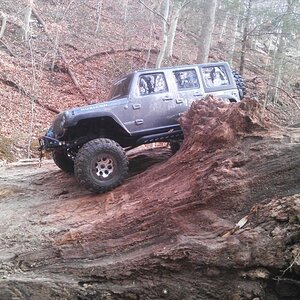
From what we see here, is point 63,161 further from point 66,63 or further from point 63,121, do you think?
point 66,63

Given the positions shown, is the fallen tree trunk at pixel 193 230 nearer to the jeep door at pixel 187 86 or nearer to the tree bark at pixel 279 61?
the jeep door at pixel 187 86

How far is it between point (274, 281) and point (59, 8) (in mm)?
23089

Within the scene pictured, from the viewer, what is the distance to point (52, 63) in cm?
1969

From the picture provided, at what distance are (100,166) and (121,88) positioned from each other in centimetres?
192

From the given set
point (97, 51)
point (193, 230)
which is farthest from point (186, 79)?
point (97, 51)

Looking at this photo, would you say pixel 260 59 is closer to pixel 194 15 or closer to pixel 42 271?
pixel 194 15

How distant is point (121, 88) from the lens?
25.2 feet

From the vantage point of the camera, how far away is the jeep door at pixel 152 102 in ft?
23.4

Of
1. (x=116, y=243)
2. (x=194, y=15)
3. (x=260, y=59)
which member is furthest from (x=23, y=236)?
(x=260, y=59)

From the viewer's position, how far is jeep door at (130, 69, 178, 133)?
714 centimetres

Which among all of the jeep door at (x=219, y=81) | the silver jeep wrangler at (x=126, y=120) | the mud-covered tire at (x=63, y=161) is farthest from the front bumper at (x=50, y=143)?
the jeep door at (x=219, y=81)

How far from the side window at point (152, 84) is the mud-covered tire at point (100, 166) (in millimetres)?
1412

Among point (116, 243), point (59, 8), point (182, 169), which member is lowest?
point (116, 243)

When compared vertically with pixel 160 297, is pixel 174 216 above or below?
above
